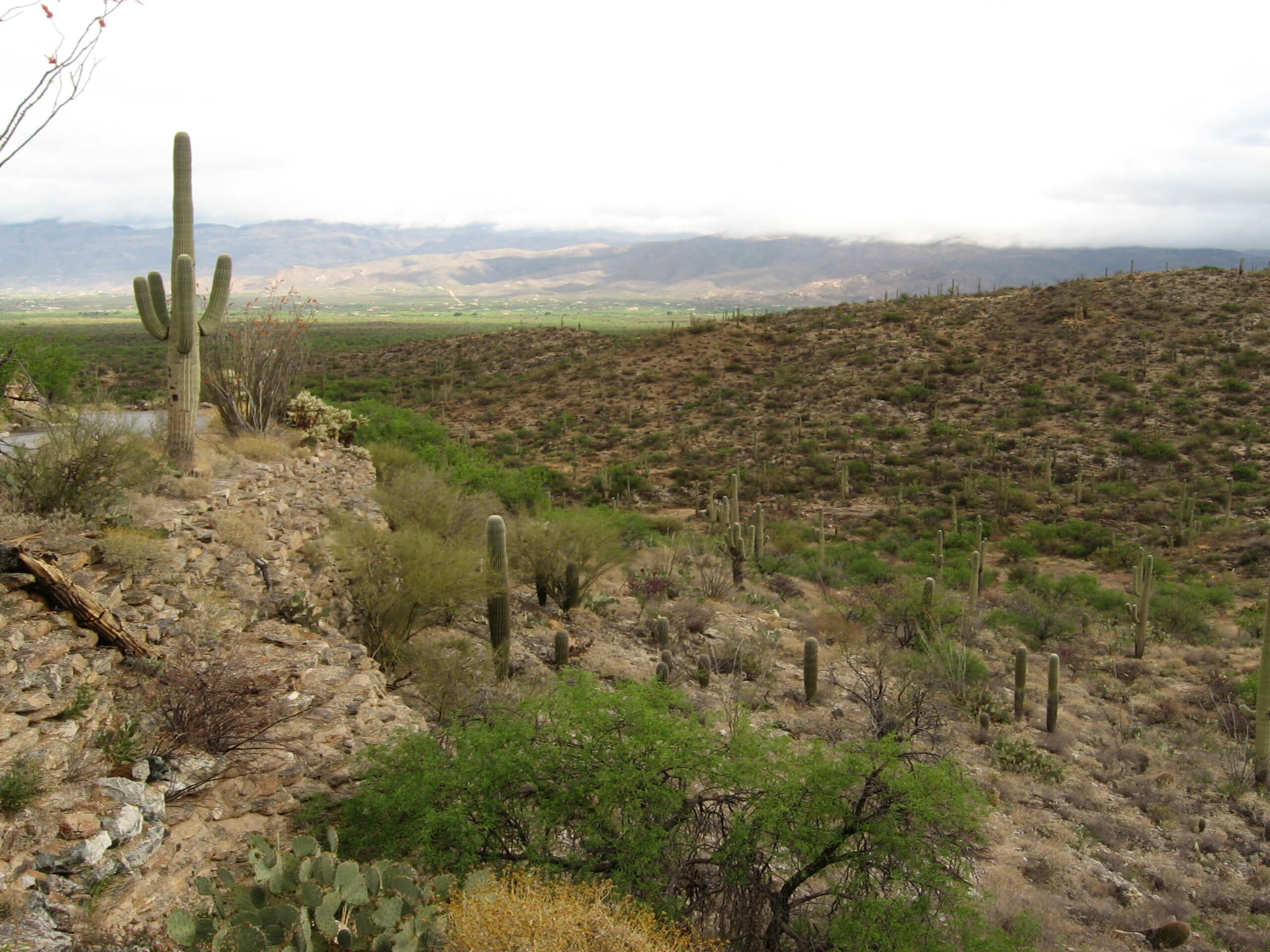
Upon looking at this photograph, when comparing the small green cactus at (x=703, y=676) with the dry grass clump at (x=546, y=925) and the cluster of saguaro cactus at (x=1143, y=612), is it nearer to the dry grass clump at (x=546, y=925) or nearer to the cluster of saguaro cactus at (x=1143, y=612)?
the dry grass clump at (x=546, y=925)

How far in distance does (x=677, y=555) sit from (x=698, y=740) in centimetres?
1448

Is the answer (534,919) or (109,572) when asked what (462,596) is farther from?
(534,919)

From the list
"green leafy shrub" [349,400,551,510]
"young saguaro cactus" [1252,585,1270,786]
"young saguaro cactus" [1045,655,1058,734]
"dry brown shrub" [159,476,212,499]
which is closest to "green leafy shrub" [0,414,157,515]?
"dry brown shrub" [159,476,212,499]

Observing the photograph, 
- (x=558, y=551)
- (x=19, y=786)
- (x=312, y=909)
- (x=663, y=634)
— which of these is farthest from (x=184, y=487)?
(x=312, y=909)

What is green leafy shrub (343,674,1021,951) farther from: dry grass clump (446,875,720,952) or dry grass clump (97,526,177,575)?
dry grass clump (97,526,177,575)

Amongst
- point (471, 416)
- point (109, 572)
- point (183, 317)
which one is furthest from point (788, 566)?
point (471, 416)

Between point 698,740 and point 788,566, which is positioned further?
point 788,566

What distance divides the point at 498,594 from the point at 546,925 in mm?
6668

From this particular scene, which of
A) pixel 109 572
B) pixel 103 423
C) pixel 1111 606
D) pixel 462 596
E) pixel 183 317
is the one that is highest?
pixel 183 317

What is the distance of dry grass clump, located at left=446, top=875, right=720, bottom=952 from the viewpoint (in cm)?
399

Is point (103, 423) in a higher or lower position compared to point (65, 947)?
higher

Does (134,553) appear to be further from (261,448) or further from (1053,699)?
(1053,699)

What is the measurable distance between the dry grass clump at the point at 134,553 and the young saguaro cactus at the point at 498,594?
3755 mm

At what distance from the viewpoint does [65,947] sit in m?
3.80
